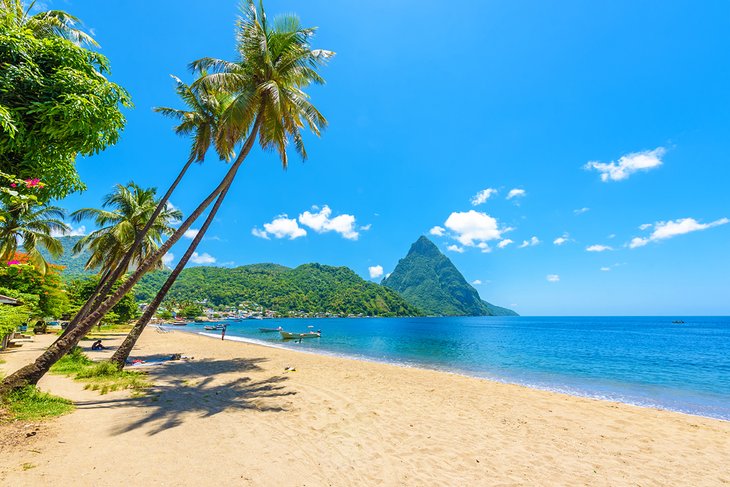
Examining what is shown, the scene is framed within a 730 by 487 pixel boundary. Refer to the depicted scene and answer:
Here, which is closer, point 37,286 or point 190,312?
point 37,286

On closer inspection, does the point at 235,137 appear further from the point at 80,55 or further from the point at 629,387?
the point at 629,387

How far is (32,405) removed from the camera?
6422 mm

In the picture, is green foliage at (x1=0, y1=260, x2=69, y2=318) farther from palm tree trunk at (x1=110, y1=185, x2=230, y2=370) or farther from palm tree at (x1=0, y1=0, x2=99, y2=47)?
palm tree at (x1=0, y1=0, x2=99, y2=47)

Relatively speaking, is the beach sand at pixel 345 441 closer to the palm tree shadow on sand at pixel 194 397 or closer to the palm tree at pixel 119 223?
the palm tree shadow on sand at pixel 194 397

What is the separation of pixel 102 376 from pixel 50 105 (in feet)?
30.9

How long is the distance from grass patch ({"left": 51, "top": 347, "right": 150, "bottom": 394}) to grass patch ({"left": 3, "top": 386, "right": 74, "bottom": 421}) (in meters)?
1.49

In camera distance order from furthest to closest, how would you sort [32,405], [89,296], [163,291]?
[89,296], [163,291], [32,405]

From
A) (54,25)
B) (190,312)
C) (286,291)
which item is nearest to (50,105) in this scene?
(54,25)

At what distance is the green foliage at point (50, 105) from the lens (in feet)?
14.9

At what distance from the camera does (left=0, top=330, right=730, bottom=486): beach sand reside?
465 centimetres

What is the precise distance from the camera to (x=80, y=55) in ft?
17.2

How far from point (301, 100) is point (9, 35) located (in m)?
7.47

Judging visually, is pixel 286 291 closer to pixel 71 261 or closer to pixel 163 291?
pixel 71 261

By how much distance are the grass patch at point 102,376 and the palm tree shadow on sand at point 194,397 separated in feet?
1.60
